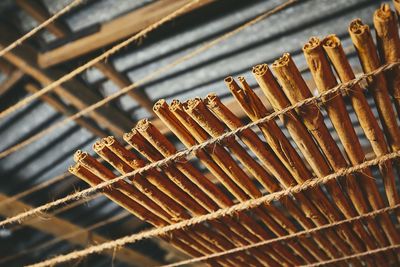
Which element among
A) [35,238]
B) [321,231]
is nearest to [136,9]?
[321,231]

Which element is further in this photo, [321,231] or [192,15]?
[192,15]

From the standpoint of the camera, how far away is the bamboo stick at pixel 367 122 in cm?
151

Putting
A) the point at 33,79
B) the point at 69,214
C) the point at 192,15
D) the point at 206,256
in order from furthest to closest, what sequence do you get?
the point at 69,214, the point at 33,79, the point at 192,15, the point at 206,256

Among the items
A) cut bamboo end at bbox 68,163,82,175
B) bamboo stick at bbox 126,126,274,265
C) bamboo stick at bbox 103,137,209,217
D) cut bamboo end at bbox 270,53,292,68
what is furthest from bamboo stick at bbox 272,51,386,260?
cut bamboo end at bbox 68,163,82,175

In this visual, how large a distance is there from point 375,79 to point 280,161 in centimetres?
69

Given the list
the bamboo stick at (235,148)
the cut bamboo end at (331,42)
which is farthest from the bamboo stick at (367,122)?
the bamboo stick at (235,148)

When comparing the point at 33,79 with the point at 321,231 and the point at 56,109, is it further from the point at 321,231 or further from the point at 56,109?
the point at 321,231

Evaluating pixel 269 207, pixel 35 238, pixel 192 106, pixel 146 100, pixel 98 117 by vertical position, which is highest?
pixel 146 100

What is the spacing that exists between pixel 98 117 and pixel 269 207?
2.65m

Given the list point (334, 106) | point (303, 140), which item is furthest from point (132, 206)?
point (334, 106)

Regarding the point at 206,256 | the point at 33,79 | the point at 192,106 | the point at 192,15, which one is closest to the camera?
the point at 192,106

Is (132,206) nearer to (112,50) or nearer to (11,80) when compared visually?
(112,50)

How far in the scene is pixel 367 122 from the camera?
177 cm

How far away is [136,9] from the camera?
361 centimetres
